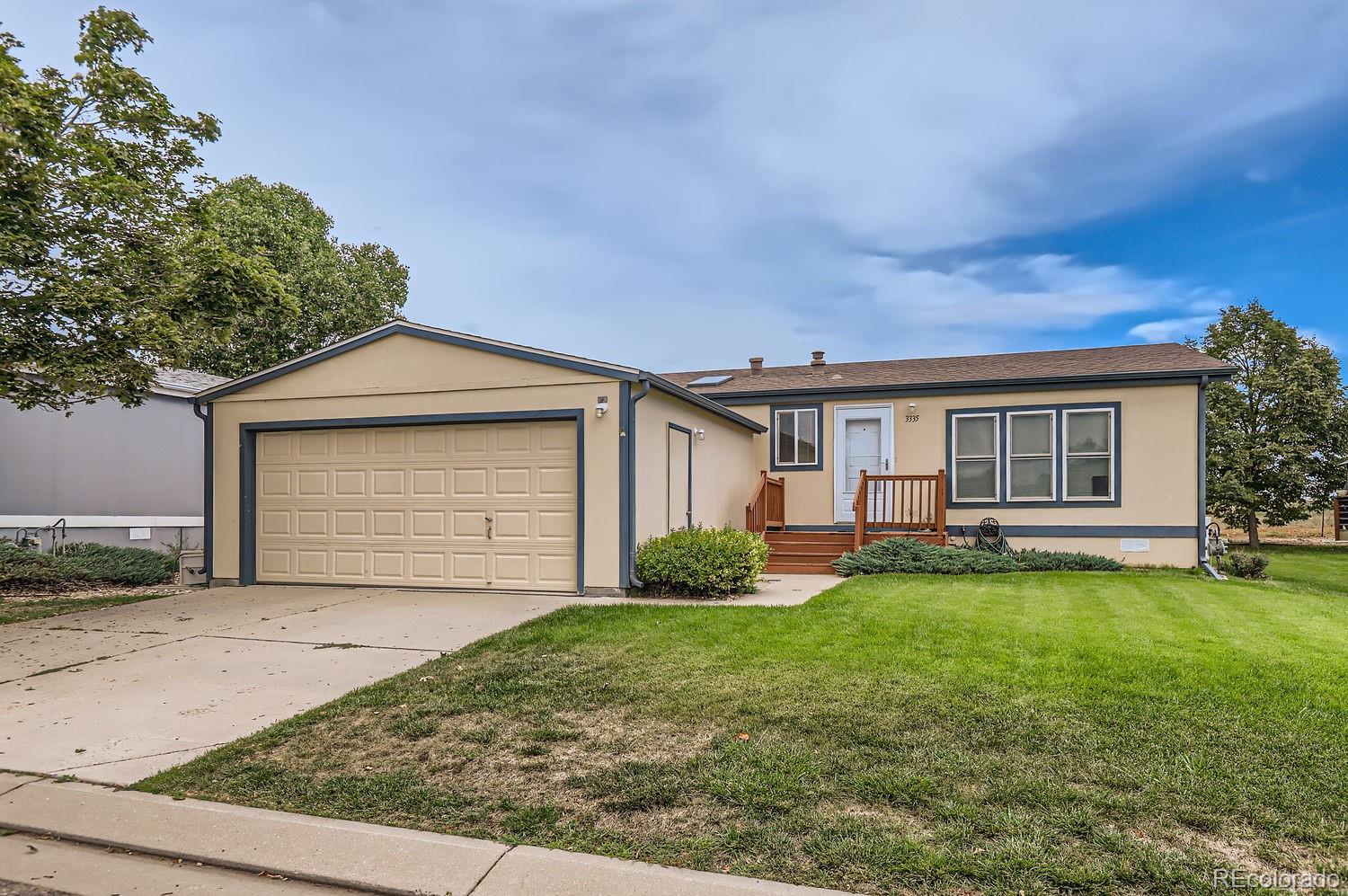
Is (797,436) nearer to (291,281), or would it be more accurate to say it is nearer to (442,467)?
(442,467)

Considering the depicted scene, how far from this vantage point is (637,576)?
8.73 meters

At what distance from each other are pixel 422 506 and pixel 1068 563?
378 inches

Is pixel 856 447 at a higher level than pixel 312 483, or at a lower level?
higher

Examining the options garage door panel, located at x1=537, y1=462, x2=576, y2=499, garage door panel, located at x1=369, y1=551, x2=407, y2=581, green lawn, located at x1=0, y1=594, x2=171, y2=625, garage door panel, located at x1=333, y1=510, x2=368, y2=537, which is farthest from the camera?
garage door panel, located at x1=333, y1=510, x2=368, y2=537

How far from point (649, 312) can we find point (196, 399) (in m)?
13.0

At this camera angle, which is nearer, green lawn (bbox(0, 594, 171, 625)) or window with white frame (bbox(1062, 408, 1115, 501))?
green lawn (bbox(0, 594, 171, 625))

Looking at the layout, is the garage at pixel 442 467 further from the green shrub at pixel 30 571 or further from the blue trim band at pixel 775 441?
the blue trim band at pixel 775 441

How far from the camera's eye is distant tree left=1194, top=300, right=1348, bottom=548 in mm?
20141

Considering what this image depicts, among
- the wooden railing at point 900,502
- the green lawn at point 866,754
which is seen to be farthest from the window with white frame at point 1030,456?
the green lawn at point 866,754

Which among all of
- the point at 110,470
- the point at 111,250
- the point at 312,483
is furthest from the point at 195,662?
the point at 110,470

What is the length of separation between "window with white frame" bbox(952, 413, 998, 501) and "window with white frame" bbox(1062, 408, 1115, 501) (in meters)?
1.10

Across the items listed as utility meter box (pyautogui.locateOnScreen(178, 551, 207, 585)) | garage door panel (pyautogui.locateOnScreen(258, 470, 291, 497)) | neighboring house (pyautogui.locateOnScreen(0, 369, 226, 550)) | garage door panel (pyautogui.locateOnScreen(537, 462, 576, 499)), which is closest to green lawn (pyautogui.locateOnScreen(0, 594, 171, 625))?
utility meter box (pyautogui.locateOnScreen(178, 551, 207, 585))

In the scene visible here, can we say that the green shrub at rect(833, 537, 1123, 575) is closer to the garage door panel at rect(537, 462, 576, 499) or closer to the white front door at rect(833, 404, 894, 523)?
the white front door at rect(833, 404, 894, 523)

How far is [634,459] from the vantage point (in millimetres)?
8719
